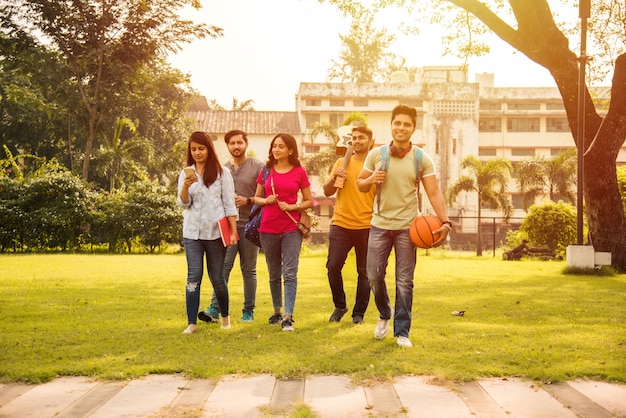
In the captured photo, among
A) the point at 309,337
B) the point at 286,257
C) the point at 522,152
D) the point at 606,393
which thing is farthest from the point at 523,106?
the point at 606,393

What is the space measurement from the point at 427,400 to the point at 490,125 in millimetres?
55693

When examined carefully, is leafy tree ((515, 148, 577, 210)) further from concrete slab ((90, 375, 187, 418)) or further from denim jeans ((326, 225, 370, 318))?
concrete slab ((90, 375, 187, 418))

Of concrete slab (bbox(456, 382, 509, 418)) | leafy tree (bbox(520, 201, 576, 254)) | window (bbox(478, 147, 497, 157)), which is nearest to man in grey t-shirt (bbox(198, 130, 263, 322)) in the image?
concrete slab (bbox(456, 382, 509, 418))

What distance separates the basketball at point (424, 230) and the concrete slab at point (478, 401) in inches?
60.3

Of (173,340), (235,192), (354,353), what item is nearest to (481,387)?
(354,353)

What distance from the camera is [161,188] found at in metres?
26.5

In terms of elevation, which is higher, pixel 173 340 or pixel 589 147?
pixel 589 147

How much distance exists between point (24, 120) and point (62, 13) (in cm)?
1457

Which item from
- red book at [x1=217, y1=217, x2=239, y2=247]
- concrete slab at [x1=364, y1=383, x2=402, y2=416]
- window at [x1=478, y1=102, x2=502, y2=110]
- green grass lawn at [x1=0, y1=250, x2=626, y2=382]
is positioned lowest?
green grass lawn at [x1=0, y1=250, x2=626, y2=382]

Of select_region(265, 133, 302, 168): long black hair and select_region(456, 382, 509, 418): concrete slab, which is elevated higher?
select_region(265, 133, 302, 168): long black hair

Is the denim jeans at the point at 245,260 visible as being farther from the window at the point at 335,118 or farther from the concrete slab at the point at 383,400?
the window at the point at 335,118

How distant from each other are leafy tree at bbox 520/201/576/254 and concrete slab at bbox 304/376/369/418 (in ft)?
67.9

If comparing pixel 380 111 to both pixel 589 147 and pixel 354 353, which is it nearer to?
pixel 589 147

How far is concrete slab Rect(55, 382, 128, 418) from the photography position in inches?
168
